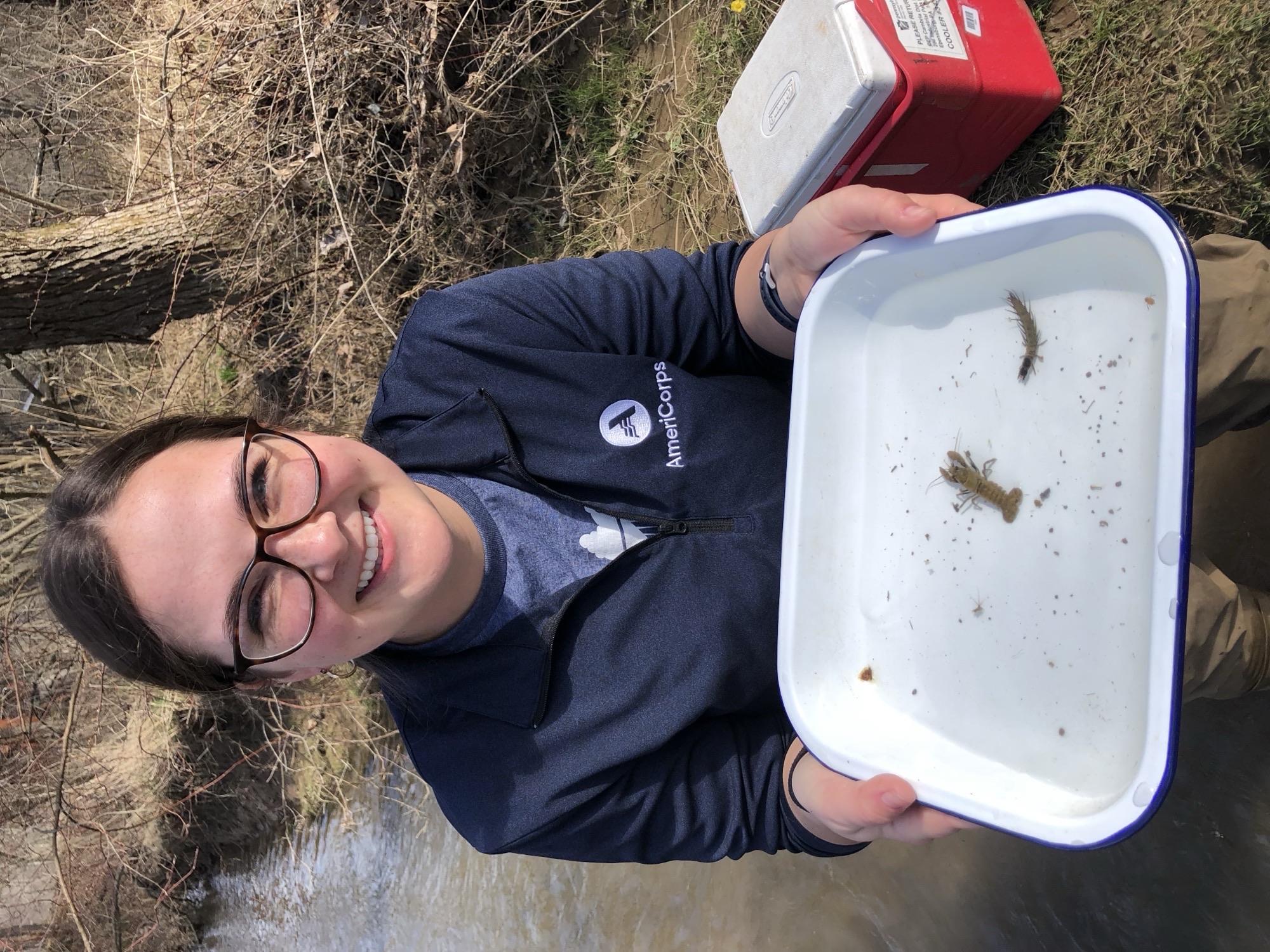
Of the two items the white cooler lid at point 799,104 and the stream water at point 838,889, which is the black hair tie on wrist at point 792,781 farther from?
the white cooler lid at point 799,104

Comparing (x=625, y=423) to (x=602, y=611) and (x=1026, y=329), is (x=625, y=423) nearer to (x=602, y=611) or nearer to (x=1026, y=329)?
(x=602, y=611)

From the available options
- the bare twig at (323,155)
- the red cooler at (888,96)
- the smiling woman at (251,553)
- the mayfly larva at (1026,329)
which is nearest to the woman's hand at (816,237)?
the mayfly larva at (1026,329)

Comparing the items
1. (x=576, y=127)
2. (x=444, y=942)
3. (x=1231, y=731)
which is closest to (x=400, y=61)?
(x=576, y=127)

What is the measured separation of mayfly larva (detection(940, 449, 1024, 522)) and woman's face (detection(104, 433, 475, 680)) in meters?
0.77

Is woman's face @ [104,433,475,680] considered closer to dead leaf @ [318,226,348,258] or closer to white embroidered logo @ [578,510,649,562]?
white embroidered logo @ [578,510,649,562]

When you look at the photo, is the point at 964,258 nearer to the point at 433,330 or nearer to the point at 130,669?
the point at 433,330

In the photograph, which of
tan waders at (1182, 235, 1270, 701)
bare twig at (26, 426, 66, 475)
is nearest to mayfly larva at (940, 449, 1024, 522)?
tan waders at (1182, 235, 1270, 701)

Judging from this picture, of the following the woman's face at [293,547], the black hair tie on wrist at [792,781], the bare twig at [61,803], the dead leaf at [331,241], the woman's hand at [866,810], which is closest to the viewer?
the woman's hand at [866,810]

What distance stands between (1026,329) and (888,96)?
615 mm

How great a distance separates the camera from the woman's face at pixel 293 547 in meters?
1.06

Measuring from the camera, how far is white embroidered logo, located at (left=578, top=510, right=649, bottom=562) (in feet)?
4.25

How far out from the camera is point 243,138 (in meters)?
2.60

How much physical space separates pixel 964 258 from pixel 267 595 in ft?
3.64

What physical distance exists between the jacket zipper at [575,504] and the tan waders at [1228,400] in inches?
27.8
